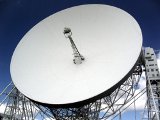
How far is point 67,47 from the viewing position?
26422mm

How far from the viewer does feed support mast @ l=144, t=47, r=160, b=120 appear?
24.4m

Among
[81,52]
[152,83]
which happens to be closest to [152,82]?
[152,83]

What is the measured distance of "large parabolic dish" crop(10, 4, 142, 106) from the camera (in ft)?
70.8

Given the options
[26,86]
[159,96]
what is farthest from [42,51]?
[159,96]

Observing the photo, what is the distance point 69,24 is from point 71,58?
3.02 metres

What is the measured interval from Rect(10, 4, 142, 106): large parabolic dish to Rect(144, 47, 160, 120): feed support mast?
12.8ft

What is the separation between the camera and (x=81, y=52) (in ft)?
83.9

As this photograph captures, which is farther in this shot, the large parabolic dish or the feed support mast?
the feed support mast

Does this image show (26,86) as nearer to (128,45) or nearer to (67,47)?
(67,47)

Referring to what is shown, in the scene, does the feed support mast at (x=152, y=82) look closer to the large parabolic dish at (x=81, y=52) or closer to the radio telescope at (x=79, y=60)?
the radio telescope at (x=79, y=60)

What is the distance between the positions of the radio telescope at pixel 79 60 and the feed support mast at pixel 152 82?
89cm

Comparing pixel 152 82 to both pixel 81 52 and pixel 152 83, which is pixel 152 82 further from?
pixel 81 52

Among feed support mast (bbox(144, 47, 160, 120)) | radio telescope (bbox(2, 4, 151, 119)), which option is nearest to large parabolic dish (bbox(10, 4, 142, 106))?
radio telescope (bbox(2, 4, 151, 119))

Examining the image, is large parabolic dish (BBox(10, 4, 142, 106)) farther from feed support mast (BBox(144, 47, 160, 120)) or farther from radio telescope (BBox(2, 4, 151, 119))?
feed support mast (BBox(144, 47, 160, 120))
